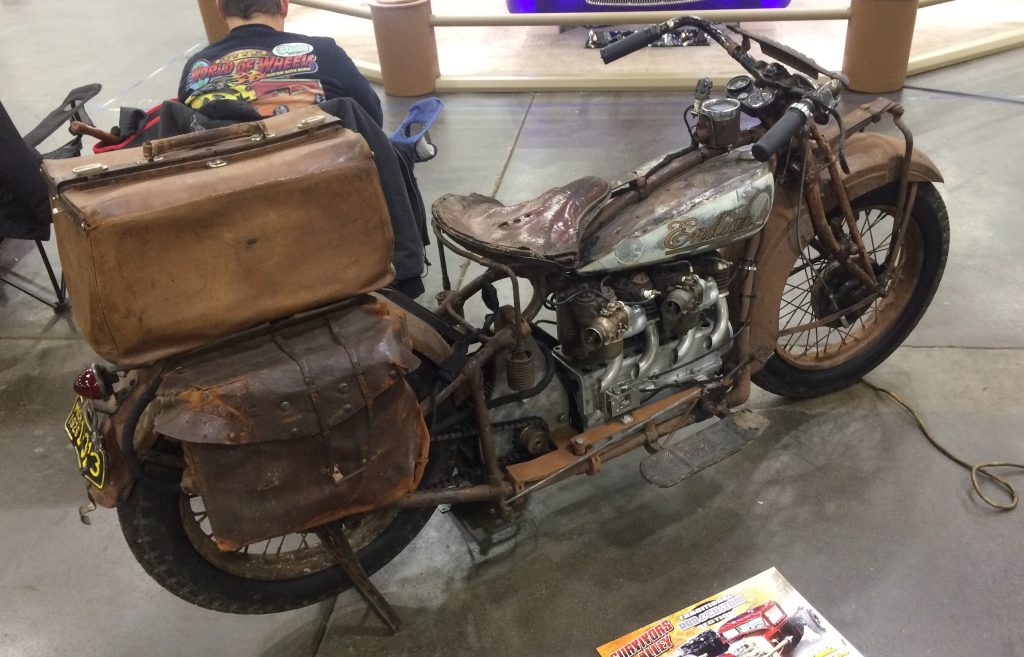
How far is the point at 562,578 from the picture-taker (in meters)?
2.31

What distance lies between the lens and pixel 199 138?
176 cm

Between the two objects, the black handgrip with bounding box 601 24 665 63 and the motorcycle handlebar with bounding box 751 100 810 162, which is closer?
the motorcycle handlebar with bounding box 751 100 810 162

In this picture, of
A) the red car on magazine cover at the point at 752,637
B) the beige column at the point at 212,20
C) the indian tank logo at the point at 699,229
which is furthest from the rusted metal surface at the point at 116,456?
the beige column at the point at 212,20

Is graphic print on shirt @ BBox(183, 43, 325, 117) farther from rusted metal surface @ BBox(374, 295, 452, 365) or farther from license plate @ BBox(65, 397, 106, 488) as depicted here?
license plate @ BBox(65, 397, 106, 488)

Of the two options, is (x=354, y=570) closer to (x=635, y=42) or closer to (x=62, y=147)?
(x=635, y=42)

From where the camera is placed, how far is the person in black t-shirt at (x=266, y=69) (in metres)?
2.65

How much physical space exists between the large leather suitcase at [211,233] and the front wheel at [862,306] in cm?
146

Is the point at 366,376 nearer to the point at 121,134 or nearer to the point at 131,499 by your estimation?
the point at 131,499

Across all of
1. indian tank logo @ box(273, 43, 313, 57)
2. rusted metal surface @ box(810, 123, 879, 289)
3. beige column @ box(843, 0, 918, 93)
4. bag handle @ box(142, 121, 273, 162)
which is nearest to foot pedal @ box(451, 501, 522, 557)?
bag handle @ box(142, 121, 273, 162)

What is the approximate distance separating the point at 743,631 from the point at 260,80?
2.15 meters

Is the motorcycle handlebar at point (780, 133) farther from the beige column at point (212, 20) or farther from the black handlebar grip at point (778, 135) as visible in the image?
the beige column at point (212, 20)

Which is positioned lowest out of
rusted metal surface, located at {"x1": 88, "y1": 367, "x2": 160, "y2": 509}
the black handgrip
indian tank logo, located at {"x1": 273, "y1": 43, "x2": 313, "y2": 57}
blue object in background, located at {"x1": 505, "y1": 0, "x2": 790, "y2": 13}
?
blue object in background, located at {"x1": 505, "y1": 0, "x2": 790, "y2": 13}

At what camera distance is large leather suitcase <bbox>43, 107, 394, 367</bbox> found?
4.96ft

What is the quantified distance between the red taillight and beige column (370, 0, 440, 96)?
4.14m
